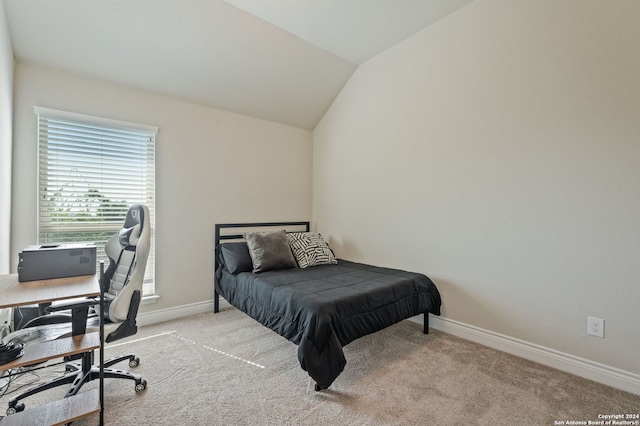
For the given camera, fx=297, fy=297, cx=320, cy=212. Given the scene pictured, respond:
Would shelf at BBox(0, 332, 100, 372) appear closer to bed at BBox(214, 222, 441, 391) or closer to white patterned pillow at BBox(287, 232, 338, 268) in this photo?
bed at BBox(214, 222, 441, 391)

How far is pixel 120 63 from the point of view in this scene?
2.55 meters

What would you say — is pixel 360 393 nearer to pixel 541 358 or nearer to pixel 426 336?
pixel 426 336

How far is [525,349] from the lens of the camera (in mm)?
→ 2277

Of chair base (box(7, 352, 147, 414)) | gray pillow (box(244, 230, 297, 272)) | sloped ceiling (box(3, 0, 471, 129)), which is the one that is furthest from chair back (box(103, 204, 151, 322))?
sloped ceiling (box(3, 0, 471, 129))

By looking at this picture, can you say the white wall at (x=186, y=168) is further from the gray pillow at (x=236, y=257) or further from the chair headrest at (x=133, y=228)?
the chair headrest at (x=133, y=228)

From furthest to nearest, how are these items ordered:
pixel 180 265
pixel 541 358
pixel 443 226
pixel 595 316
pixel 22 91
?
pixel 180 265
pixel 443 226
pixel 22 91
pixel 541 358
pixel 595 316

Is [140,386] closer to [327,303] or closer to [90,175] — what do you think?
[327,303]

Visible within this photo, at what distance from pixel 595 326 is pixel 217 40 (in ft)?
11.9

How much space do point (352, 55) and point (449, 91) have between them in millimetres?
1204

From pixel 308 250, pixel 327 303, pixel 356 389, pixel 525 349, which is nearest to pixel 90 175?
pixel 308 250

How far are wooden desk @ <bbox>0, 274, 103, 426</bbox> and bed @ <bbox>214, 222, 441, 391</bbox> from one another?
110cm

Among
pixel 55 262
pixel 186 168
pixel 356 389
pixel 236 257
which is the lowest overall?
pixel 356 389

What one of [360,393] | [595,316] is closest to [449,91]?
[595,316]

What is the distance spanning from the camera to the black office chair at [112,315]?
5.42 ft
